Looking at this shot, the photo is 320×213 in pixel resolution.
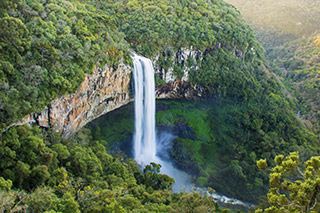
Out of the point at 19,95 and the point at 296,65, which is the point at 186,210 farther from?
the point at 296,65

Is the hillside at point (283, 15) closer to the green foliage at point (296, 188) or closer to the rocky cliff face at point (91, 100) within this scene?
the rocky cliff face at point (91, 100)

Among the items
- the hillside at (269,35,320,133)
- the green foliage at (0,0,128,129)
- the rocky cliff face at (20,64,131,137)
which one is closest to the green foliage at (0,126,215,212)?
the rocky cliff face at (20,64,131,137)

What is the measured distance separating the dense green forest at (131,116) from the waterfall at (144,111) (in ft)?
4.32

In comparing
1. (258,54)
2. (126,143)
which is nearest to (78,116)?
(126,143)

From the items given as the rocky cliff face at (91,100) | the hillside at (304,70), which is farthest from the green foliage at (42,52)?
the hillside at (304,70)

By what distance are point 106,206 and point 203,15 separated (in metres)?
29.9

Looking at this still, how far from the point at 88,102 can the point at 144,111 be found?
712 cm

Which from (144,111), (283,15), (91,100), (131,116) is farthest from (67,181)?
(283,15)

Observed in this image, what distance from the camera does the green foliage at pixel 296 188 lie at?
34.9ft

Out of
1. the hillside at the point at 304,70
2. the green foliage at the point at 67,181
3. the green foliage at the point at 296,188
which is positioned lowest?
the green foliage at the point at 296,188

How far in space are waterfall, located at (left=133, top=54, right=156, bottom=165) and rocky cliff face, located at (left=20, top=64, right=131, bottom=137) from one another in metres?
0.95

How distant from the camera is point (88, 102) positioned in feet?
101

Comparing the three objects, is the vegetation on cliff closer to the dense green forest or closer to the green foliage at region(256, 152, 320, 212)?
the dense green forest

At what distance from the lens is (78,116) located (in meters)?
30.2
